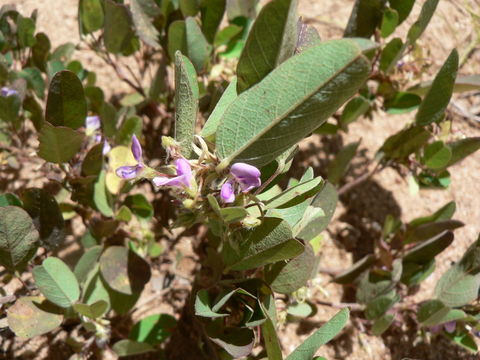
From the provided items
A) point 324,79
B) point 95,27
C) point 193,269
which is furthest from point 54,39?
point 324,79

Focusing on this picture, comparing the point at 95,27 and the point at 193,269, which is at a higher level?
the point at 95,27

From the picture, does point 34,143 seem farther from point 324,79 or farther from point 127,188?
point 324,79

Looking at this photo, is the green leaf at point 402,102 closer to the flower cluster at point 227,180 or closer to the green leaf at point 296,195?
the green leaf at point 296,195

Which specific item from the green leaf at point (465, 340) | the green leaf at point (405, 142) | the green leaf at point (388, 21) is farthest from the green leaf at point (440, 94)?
the green leaf at point (465, 340)

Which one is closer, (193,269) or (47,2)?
(193,269)

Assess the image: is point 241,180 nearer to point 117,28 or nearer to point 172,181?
point 172,181

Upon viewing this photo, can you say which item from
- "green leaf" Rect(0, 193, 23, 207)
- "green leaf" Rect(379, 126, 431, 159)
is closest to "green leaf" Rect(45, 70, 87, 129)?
"green leaf" Rect(0, 193, 23, 207)
